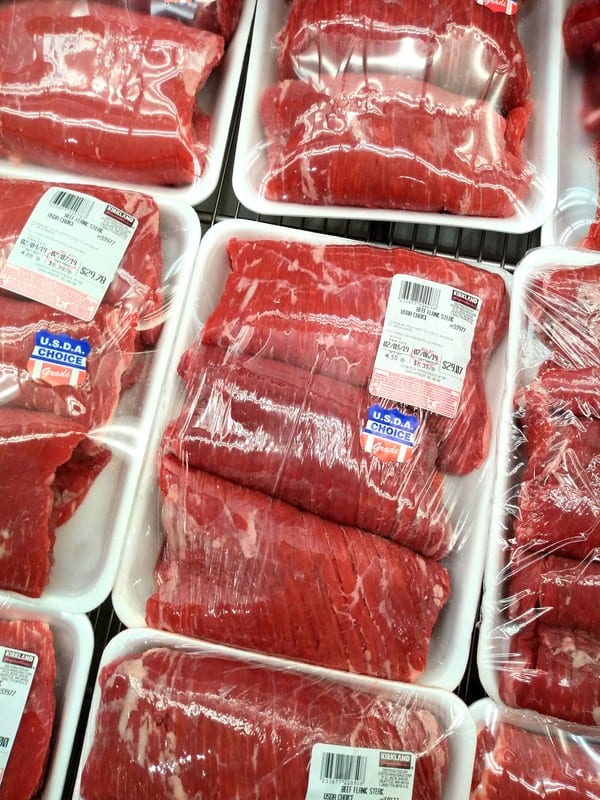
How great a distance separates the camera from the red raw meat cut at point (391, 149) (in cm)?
159

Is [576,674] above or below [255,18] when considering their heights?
below

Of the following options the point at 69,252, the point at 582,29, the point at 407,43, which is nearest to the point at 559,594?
the point at 69,252

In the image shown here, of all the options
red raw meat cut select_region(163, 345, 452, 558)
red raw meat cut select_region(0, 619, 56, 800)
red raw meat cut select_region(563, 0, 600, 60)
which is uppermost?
red raw meat cut select_region(563, 0, 600, 60)

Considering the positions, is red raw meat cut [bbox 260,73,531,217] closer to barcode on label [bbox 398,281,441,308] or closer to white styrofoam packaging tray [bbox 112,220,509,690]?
barcode on label [bbox 398,281,441,308]

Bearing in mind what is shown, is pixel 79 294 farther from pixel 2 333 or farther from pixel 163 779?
pixel 163 779

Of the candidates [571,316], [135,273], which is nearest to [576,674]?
[571,316]

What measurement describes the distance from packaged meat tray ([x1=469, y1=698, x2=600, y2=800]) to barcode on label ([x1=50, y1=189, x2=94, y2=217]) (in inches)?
50.8

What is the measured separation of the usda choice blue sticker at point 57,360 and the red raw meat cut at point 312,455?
8.9 inches

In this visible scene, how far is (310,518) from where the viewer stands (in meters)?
1.36

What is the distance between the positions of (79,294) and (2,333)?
0.17 m

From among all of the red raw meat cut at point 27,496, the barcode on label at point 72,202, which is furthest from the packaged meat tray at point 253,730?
the barcode on label at point 72,202

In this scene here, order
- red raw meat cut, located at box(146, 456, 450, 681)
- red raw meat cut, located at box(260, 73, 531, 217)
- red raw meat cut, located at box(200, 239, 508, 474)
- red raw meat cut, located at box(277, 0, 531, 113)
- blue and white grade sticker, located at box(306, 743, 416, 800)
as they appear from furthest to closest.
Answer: red raw meat cut, located at box(277, 0, 531, 113)
red raw meat cut, located at box(260, 73, 531, 217)
red raw meat cut, located at box(200, 239, 508, 474)
red raw meat cut, located at box(146, 456, 450, 681)
blue and white grade sticker, located at box(306, 743, 416, 800)

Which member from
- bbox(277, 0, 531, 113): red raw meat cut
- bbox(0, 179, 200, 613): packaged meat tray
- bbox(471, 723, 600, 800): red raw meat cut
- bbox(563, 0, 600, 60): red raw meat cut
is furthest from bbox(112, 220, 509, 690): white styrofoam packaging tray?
bbox(563, 0, 600, 60): red raw meat cut

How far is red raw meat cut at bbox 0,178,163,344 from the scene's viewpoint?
148cm
